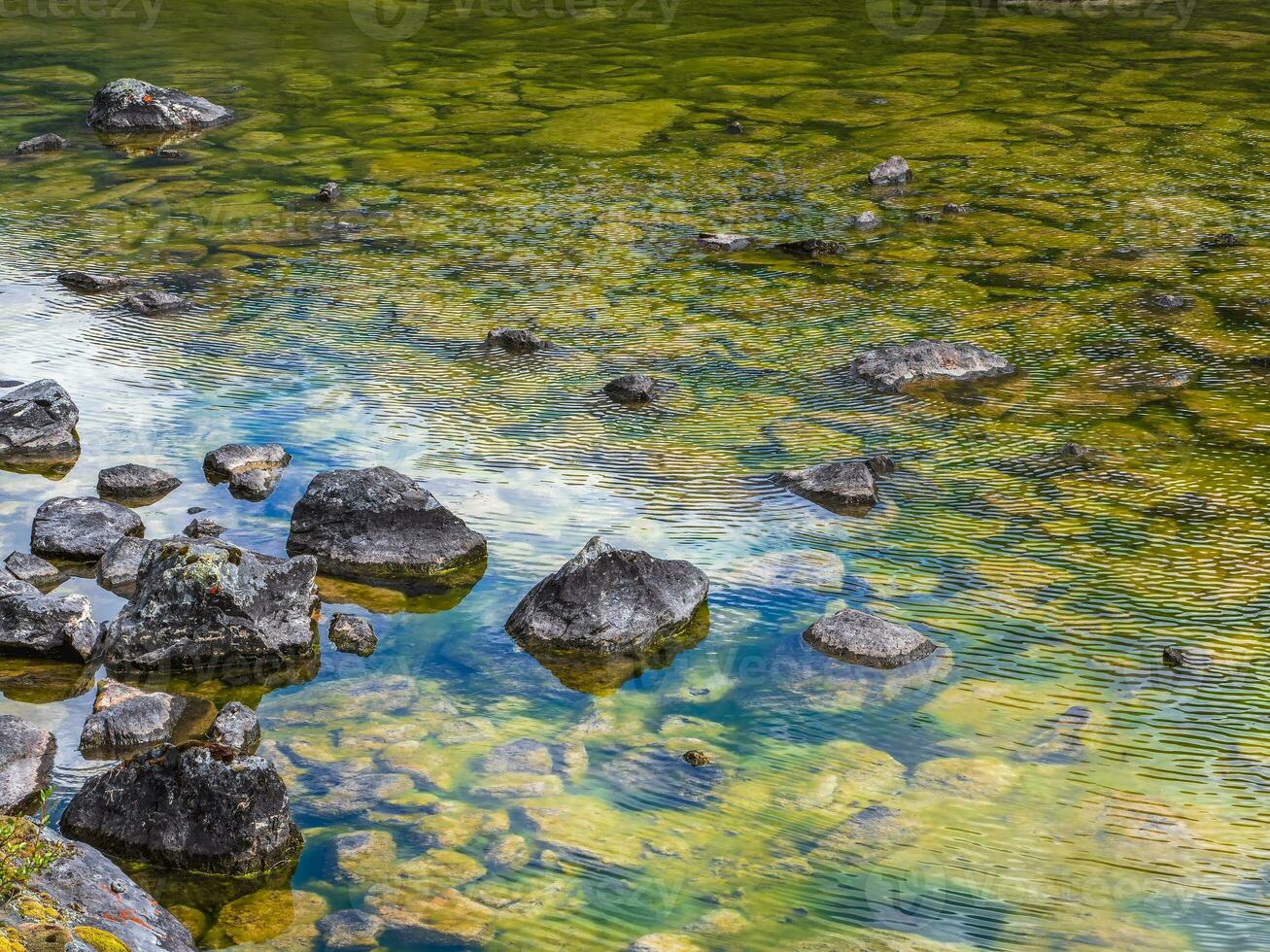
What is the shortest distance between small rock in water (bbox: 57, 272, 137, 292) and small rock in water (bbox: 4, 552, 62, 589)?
2.53m

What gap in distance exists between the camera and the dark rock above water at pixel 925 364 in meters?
4.98

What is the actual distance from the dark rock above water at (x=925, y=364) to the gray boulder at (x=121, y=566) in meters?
2.62

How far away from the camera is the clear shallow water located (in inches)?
105

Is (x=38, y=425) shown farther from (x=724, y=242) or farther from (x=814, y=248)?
(x=814, y=248)

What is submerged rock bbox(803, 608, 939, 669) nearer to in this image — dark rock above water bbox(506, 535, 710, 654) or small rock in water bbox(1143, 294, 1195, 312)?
dark rock above water bbox(506, 535, 710, 654)

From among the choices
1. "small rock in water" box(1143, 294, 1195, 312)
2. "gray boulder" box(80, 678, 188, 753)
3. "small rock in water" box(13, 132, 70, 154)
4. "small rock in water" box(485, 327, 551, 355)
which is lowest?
"gray boulder" box(80, 678, 188, 753)

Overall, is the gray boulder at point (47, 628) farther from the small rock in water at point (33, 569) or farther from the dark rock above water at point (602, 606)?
the dark rock above water at point (602, 606)

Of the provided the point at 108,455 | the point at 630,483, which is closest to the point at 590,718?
the point at 630,483

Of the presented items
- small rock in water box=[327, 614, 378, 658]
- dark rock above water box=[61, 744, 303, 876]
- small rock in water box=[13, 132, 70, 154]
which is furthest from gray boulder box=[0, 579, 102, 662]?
small rock in water box=[13, 132, 70, 154]

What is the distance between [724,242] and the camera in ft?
21.4

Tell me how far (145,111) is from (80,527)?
5.65 meters

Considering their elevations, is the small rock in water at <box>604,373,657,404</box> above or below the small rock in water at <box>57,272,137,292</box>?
below

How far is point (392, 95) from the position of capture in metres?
9.63

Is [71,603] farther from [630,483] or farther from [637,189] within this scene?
[637,189]
